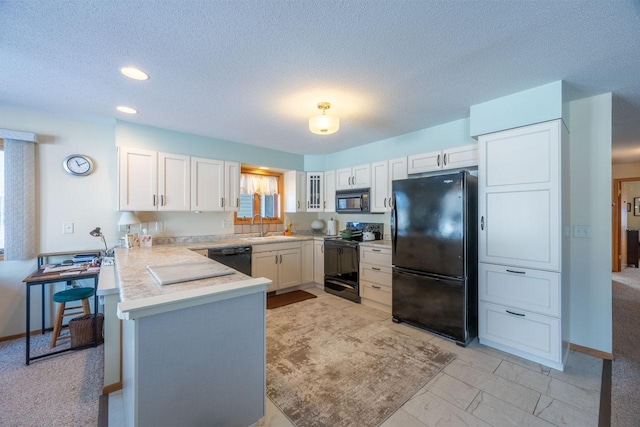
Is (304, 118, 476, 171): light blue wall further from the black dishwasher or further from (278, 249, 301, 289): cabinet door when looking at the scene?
the black dishwasher

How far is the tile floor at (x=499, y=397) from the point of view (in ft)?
5.40

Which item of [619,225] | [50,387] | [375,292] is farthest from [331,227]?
[619,225]

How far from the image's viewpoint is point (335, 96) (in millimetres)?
2406

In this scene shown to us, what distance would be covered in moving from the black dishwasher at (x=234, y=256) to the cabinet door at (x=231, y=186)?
2.10ft

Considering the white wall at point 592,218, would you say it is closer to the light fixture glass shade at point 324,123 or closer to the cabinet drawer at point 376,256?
the cabinet drawer at point 376,256

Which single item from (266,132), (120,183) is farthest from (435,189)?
(120,183)

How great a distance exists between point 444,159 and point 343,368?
2.49m

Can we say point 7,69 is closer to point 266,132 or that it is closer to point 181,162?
point 181,162

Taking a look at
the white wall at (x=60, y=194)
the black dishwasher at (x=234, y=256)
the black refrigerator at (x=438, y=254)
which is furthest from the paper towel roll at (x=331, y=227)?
the white wall at (x=60, y=194)

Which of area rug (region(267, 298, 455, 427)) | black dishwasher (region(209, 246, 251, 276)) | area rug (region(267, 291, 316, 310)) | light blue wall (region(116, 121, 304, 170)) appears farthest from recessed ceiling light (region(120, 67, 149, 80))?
area rug (region(267, 291, 316, 310))

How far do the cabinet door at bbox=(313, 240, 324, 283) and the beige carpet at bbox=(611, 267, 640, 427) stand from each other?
3219 mm

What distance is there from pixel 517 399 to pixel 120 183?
4.15 metres

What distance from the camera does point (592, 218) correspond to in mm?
2438

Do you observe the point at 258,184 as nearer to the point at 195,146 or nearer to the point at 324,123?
the point at 195,146
